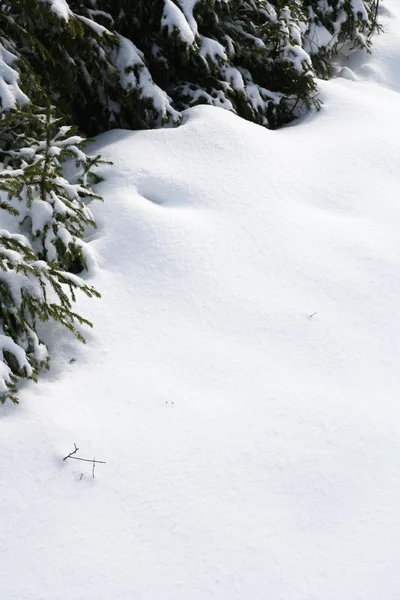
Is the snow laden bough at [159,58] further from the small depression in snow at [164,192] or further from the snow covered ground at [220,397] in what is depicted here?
the small depression in snow at [164,192]

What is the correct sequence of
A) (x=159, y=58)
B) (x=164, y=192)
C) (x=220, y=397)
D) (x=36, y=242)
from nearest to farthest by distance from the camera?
(x=220, y=397), (x=36, y=242), (x=164, y=192), (x=159, y=58)

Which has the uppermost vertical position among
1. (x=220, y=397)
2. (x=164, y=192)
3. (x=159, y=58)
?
(x=159, y=58)

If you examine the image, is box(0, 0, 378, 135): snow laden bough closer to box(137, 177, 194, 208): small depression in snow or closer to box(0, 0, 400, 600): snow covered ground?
box(0, 0, 400, 600): snow covered ground

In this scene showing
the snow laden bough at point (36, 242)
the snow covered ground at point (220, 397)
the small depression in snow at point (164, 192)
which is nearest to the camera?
the snow covered ground at point (220, 397)

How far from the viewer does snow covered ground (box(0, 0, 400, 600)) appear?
2.53 metres

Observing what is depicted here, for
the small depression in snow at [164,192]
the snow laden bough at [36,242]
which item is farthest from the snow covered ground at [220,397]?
the snow laden bough at [36,242]

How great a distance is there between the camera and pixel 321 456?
3.02 m

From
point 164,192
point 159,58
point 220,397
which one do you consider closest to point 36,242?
point 164,192

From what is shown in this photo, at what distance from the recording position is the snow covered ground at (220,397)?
2525 millimetres

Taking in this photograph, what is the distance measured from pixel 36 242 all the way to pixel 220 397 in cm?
137

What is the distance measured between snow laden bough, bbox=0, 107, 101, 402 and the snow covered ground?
0.48 ft

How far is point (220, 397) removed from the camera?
3203 mm

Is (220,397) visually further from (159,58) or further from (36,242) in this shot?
(159,58)

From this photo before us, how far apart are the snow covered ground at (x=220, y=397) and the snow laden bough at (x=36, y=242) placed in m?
0.15
